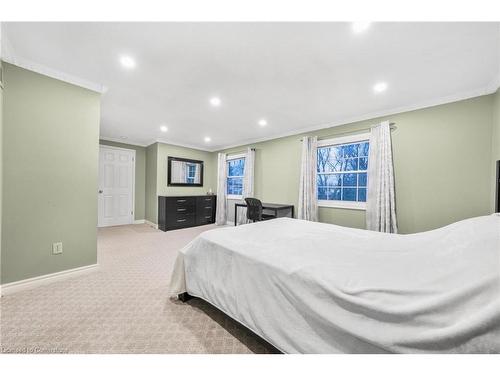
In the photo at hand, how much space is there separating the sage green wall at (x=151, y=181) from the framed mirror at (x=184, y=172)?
37 centimetres

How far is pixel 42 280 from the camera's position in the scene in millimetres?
1993

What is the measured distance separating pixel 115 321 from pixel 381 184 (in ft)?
11.5

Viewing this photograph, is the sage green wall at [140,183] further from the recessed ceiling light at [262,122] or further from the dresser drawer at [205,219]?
the recessed ceiling light at [262,122]

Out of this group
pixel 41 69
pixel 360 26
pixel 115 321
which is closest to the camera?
pixel 360 26

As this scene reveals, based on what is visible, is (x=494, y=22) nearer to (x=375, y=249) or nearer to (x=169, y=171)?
(x=375, y=249)

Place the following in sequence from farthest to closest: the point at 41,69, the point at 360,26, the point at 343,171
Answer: the point at 343,171, the point at 41,69, the point at 360,26

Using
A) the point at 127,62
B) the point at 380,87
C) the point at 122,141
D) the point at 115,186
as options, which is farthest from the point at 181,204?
the point at 380,87

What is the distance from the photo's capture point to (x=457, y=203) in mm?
2416

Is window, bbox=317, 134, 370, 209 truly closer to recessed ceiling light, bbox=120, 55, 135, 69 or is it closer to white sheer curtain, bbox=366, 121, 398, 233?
white sheer curtain, bbox=366, 121, 398, 233

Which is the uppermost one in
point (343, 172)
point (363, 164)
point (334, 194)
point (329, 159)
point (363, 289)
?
point (329, 159)

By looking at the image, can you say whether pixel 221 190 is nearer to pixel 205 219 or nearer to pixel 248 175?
pixel 205 219

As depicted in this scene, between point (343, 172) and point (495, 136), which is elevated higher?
point (495, 136)

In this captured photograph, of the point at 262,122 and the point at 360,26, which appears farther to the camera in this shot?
the point at 262,122
